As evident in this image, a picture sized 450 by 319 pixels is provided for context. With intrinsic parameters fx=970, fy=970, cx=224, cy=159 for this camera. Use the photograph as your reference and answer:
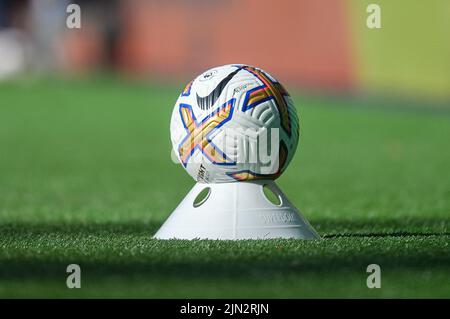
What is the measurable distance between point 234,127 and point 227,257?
104 cm

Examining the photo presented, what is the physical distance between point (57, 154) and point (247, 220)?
980 centimetres

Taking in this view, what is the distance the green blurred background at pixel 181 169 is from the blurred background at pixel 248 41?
61 mm

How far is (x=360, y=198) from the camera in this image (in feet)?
34.2

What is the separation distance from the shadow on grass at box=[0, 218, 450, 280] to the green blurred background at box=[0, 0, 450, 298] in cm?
2

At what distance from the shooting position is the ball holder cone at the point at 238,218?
650 cm

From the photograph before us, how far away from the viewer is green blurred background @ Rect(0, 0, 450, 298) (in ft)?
18.3

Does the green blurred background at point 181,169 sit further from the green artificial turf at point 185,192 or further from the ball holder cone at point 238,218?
the ball holder cone at point 238,218

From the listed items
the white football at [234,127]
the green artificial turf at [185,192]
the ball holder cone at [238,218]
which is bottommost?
the green artificial turf at [185,192]

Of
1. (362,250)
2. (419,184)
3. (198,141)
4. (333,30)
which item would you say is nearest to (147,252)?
(198,141)

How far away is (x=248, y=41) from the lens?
33375mm

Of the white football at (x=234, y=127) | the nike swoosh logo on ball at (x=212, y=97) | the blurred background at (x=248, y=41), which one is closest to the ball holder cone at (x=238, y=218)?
the white football at (x=234, y=127)

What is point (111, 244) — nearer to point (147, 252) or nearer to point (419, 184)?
point (147, 252)

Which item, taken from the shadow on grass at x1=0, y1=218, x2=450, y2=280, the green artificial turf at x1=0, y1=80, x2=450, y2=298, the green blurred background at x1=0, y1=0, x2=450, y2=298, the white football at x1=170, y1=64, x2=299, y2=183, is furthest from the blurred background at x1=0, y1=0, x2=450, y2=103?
the shadow on grass at x1=0, y1=218, x2=450, y2=280

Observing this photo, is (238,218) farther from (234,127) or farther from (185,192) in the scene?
(185,192)
